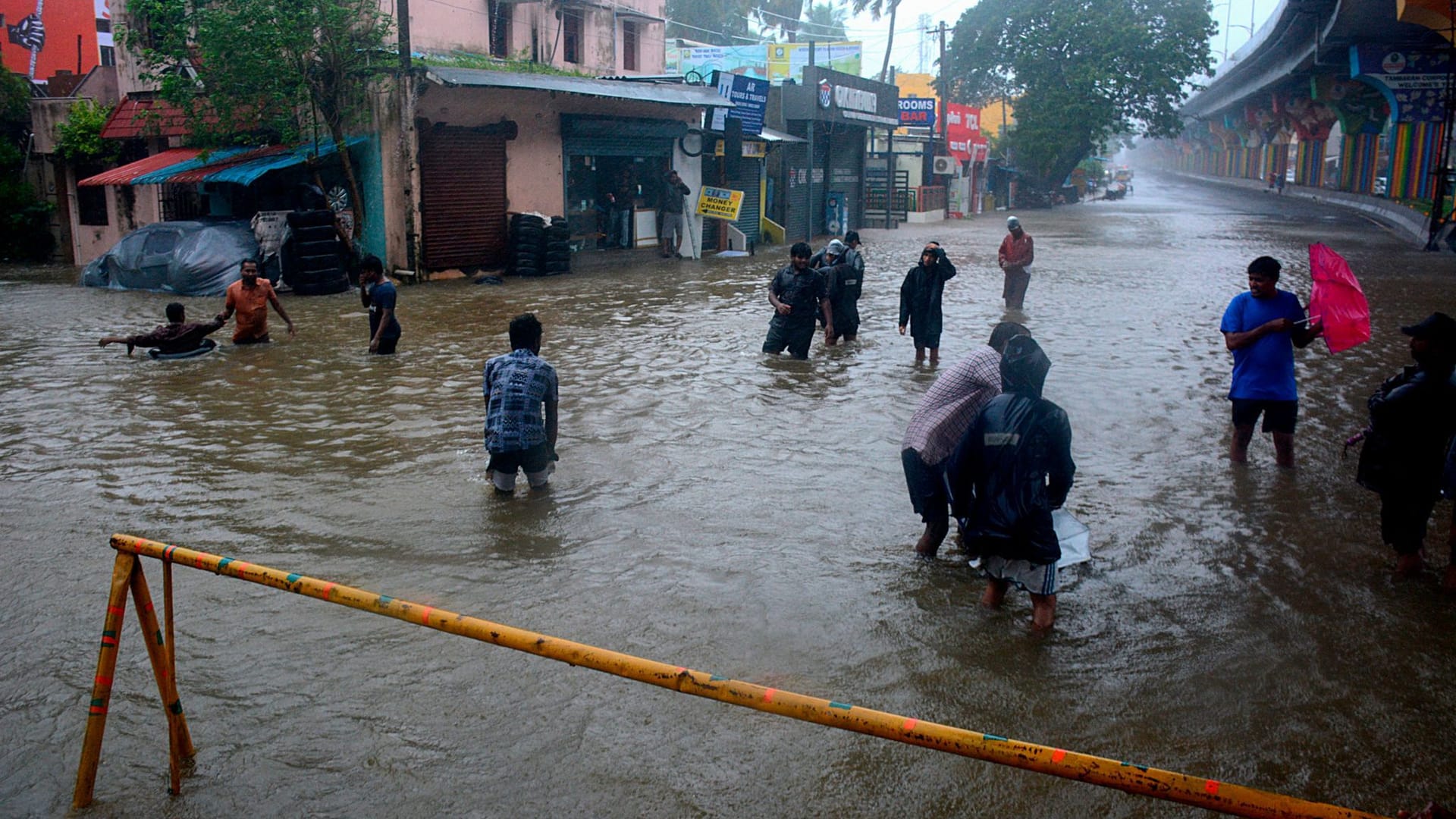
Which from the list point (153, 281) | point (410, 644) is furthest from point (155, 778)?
point (153, 281)

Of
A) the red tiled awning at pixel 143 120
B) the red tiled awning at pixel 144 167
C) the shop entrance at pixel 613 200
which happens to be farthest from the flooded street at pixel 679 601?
the shop entrance at pixel 613 200

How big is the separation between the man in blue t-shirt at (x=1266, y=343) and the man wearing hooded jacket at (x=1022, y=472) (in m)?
2.83

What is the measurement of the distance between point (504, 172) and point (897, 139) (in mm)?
26527

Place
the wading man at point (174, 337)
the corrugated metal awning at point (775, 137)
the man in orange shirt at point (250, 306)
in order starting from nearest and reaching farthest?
the wading man at point (174, 337)
the man in orange shirt at point (250, 306)
the corrugated metal awning at point (775, 137)

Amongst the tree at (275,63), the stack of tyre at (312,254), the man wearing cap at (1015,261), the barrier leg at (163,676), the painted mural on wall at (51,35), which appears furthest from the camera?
the painted mural on wall at (51,35)

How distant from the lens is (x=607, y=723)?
4.37 m

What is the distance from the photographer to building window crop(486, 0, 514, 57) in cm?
2844

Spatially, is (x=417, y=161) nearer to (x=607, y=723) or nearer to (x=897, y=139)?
(x=607, y=723)

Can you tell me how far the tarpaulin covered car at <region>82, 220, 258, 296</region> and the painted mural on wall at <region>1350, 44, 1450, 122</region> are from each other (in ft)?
98.5

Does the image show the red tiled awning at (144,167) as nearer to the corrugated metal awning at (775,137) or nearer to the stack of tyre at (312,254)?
the stack of tyre at (312,254)

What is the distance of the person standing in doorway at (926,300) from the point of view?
1183cm

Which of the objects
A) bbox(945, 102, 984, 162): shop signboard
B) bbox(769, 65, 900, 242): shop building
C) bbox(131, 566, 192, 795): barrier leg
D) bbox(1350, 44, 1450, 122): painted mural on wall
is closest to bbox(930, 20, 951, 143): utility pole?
bbox(945, 102, 984, 162): shop signboard

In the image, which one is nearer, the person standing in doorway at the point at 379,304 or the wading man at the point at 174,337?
the person standing in doorway at the point at 379,304

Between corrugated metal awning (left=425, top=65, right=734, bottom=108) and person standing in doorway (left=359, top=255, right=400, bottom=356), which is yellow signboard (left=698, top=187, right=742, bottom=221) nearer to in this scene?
corrugated metal awning (left=425, top=65, right=734, bottom=108)
